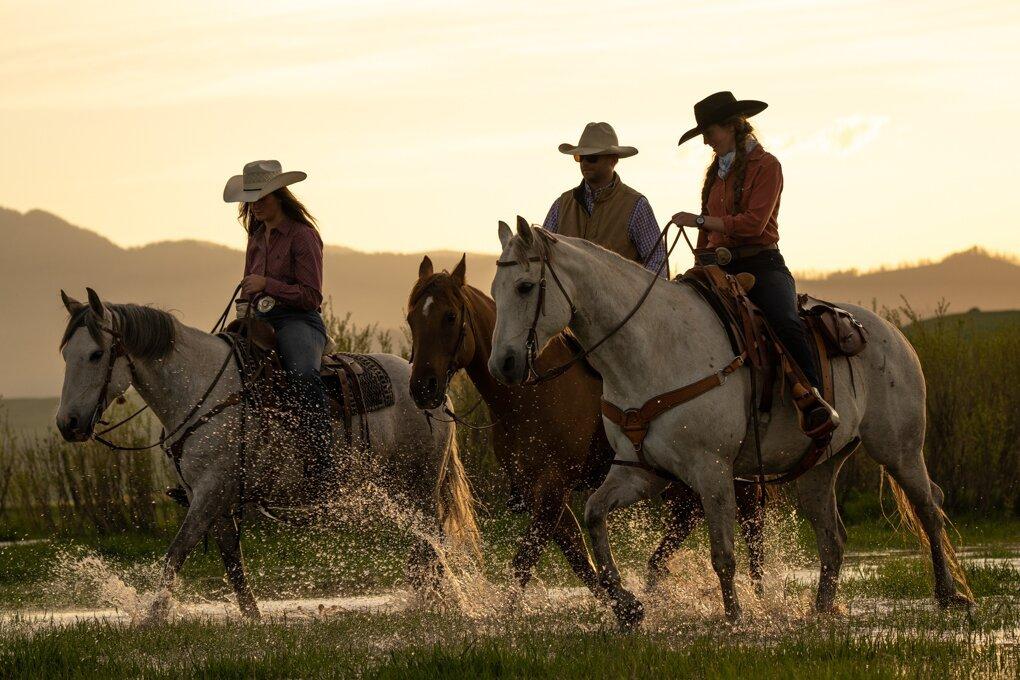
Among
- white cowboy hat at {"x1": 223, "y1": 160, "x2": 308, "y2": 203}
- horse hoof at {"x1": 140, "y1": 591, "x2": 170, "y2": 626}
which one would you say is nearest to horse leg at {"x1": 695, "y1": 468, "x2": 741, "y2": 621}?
horse hoof at {"x1": 140, "y1": 591, "x2": 170, "y2": 626}

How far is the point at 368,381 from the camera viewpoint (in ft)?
34.3

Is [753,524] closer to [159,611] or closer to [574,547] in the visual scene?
[574,547]

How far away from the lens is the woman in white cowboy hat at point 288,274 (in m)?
10.1

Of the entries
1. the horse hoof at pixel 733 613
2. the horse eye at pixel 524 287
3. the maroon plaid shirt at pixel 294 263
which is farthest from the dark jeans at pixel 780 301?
the maroon plaid shirt at pixel 294 263

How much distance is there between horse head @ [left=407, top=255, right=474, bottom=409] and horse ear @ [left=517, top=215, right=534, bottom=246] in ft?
3.75

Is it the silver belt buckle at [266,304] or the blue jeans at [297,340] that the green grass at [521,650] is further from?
the silver belt buckle at [266,304]

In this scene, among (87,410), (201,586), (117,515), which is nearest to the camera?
(87,410)

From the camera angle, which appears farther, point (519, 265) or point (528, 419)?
point (528, 419)

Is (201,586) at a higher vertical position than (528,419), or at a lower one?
lower

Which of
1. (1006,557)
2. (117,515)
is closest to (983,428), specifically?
(1006,557)

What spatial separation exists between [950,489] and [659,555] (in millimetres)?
9626

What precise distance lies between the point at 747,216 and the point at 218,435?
12.7 feet

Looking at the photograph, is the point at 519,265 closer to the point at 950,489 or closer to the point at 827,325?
the point at 827,325

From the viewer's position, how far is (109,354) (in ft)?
29.9
